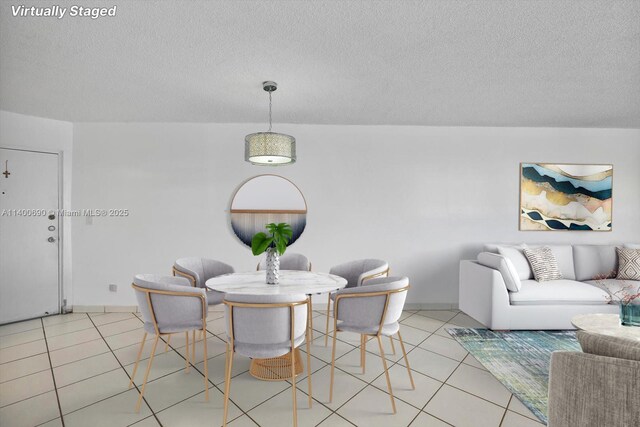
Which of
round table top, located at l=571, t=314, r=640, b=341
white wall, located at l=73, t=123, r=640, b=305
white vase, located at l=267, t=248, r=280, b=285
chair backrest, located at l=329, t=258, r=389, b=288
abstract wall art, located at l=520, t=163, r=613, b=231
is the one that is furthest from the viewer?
abstract wall art, located at l=520, t=163, r=613, b=231

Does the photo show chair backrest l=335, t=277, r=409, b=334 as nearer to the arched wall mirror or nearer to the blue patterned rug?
the blue patterned rug

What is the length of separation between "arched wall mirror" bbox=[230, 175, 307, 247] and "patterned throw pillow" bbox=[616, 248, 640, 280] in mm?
3958

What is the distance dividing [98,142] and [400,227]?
4.17 meters

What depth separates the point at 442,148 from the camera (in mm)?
3945

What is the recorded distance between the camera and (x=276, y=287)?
82.4 inches

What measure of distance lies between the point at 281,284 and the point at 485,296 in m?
2.36

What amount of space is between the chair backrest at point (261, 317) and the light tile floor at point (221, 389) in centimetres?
54

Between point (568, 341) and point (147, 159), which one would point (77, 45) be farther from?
point (568, 341)

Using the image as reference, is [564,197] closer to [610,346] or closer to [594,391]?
[610,346]

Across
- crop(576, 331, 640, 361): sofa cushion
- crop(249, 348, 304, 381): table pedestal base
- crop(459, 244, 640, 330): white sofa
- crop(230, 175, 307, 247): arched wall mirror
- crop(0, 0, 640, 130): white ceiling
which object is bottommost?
crop(249, 348, 304, 381): table pedestal base

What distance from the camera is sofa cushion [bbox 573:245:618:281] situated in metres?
3.61

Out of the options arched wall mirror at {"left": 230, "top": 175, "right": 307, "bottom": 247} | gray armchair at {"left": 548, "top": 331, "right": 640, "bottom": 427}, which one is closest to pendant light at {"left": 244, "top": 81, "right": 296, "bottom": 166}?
arched wall mirror at {"left": 230, "top": 175, "right": 307, "bottom": 247}

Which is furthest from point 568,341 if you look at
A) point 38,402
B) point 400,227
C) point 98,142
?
point 98,142

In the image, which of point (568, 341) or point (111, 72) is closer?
point (111, 72)
